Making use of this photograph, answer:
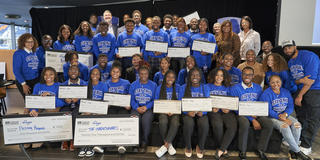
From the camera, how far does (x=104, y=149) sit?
3154 millimetres

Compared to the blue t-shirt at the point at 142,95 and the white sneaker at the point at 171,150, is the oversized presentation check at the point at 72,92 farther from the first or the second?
the white sneaker at the point at 171,150

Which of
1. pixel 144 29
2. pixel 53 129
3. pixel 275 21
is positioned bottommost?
pixel 53 129

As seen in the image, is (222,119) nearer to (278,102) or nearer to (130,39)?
(278,102)

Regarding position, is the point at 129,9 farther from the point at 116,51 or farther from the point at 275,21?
the point at 275,21

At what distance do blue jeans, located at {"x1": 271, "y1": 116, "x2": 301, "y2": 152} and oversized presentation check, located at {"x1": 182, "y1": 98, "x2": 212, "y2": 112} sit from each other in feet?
3.44

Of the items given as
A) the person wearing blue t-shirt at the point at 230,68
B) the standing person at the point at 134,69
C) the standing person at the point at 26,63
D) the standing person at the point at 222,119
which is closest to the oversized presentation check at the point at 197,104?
the standing person at the point at 222,119

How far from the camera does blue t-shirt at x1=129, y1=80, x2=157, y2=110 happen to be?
329cm

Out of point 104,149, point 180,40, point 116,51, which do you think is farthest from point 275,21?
point 104,149

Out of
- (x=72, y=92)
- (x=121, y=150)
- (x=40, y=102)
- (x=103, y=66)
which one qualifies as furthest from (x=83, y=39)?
(x=121, y=150)

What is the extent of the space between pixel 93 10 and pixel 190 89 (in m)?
5.49

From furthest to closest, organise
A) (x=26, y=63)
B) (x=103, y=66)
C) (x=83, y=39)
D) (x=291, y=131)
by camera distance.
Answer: (x=83, y=39) → (x=103, y=66) → (x=26, y=63) → (x=291, y=131)

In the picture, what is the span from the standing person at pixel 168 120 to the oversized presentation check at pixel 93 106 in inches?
33.4

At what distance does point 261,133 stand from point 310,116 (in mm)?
932

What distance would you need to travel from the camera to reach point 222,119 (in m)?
3.07
